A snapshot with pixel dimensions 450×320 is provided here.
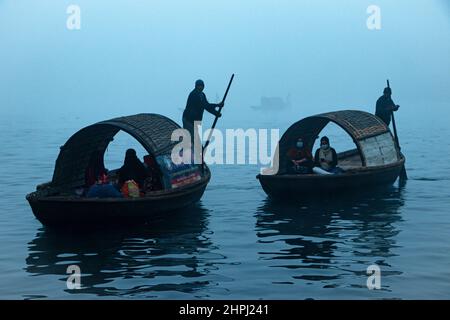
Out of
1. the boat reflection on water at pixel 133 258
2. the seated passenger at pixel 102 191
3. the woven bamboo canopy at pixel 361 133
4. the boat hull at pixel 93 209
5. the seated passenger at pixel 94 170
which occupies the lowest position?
the boat reflection on water at pixel 133 258

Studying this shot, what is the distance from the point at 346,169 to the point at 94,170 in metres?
7.38

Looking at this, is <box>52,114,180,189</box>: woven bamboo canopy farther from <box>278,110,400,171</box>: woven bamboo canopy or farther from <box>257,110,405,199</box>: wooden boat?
<box>278,110,400,171</box>: woven bamboo canopy

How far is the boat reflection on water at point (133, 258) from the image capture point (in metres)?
9.96

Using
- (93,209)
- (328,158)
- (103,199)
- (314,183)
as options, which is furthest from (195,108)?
(93,209)

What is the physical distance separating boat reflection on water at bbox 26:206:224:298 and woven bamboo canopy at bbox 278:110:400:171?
5.32 metres

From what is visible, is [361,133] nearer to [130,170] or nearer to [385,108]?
[385,108]

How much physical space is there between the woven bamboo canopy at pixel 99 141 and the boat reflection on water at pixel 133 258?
5.52 ft

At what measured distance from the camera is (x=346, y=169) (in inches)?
729

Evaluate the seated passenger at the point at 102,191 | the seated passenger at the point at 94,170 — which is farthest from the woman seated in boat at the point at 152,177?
the seated passenger at the point at 102,191

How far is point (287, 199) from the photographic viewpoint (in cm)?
1719

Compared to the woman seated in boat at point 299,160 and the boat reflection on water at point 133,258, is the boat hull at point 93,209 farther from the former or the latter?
the woman seated in boat at point 299,160

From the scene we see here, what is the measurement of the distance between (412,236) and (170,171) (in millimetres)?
5547
